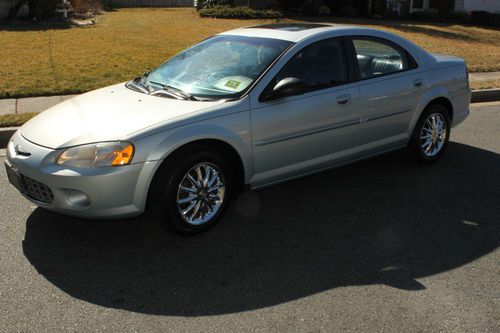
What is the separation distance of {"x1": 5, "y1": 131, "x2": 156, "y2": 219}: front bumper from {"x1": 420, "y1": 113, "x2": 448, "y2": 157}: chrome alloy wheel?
3.38m

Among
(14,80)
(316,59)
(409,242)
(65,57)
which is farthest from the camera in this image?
(65,57)

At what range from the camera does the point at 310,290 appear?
3.51 metres

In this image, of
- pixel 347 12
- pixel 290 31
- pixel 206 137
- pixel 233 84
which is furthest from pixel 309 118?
pixel 347 12

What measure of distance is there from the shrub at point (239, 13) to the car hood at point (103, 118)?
1799 cm

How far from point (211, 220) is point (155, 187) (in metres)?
0.62

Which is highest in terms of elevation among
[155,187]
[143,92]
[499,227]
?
[143,92]

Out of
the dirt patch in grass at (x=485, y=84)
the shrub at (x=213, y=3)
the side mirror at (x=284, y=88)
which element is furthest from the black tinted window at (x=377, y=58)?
the shrub at (x=213, y=3)

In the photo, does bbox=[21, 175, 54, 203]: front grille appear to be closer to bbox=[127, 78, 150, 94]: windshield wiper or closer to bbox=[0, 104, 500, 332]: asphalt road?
bbox=[0, 104, 500, 332]: asphalt road

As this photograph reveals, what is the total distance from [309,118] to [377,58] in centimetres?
130

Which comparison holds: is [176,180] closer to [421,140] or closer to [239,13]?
[421,140]

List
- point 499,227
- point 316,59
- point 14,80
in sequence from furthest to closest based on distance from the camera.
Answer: point 14,80 < point 316,59 < point 499,227

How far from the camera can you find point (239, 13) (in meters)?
21.8

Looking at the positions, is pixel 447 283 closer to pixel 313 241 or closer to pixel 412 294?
pixel 412 294

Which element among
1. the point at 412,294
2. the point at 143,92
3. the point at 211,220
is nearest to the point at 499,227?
the point at 412,294
